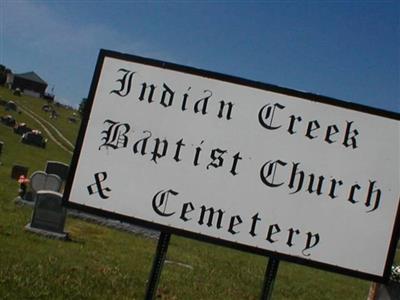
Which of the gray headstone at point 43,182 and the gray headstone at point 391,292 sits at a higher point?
the gray headstone at point 391,292

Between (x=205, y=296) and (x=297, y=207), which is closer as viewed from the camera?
(x=297, y=207)

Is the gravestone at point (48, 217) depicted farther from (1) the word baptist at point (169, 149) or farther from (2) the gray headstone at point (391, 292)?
(1) the word baptist at point (169, 149)

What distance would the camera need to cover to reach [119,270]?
39.1 ft

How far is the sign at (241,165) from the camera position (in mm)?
4848

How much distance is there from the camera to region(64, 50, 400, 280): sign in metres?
4.85

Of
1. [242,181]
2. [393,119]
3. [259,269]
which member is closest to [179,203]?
[242,181]

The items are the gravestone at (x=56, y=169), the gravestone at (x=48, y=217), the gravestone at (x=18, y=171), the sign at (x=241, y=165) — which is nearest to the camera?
the sign at (x=241, y=165)

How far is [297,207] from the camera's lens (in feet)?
16.1

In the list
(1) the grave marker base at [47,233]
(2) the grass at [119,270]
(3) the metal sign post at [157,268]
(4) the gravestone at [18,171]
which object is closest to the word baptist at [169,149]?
(3) the metal sign post at [157,268]

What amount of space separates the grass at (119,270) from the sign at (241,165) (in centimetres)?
409

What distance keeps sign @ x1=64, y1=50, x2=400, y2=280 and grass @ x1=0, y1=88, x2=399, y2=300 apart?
4086 mm

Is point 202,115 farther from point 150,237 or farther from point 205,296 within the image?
point 150,237

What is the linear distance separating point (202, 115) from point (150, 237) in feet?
49.5

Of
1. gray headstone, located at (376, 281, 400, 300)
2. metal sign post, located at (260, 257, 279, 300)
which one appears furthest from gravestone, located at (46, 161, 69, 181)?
metal sign post, located at (260, 257, 279, 300)
